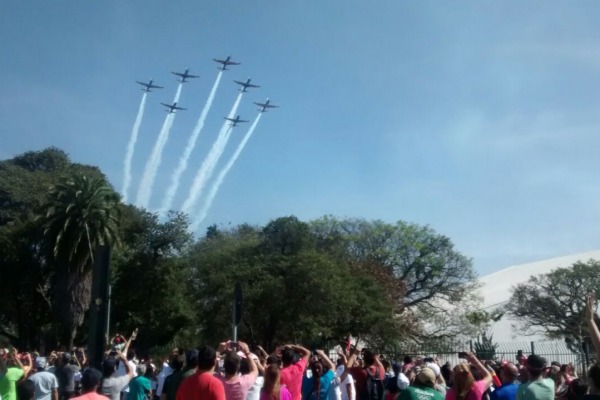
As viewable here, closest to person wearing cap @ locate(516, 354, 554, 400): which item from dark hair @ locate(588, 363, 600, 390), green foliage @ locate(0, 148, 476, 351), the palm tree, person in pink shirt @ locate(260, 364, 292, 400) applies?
dark hair @ locate(588, 363, 600, 390)

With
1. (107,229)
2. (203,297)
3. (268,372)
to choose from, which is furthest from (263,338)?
(268,372)

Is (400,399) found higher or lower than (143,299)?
lower

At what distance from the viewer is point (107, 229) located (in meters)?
41.3

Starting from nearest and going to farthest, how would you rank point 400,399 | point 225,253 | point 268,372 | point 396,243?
point 400,399 → point 268,372 → point 225,253 → point 396,243

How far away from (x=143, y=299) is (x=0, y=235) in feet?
33.6

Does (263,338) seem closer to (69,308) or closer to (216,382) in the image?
(69,308)

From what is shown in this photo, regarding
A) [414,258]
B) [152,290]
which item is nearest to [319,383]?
[152,290]

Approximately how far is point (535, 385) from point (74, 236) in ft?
115

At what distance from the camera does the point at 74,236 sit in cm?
3997

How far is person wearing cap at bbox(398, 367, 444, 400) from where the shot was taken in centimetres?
750

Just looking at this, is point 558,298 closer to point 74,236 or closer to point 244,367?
point 74,236

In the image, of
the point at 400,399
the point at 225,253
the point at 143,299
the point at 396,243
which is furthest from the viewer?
the point at 396,243

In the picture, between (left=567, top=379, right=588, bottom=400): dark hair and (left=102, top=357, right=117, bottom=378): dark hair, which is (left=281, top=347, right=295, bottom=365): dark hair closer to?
(left=102, top=357, right=117, bottom=378): dark hair

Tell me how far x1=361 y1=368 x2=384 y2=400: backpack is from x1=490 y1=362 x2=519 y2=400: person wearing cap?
4320mm
